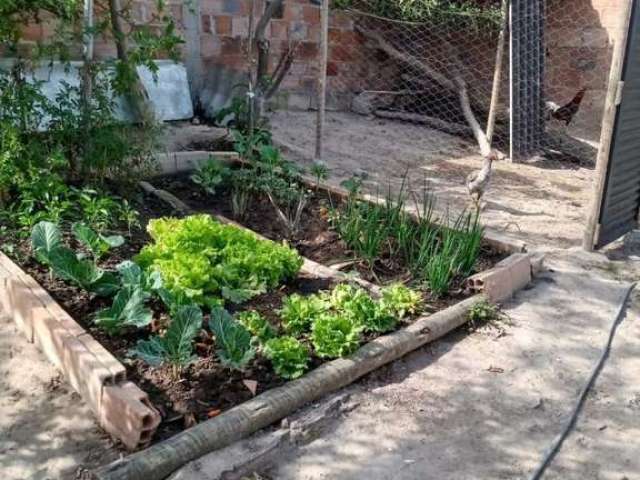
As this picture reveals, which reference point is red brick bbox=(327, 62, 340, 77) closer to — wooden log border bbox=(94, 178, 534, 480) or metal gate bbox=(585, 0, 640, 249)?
metal gate bbox=(585, 0, 640, 249)

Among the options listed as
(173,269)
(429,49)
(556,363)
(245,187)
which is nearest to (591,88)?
(429,49)

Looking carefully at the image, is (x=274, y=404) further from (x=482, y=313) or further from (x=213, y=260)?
(x=482, y=313)

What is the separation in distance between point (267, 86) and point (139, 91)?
1190 millimetres

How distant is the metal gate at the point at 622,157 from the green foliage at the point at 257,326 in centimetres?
271

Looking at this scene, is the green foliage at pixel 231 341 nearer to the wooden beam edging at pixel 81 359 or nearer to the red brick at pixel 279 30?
Answer: the wooden beam edging at pixel 81 359

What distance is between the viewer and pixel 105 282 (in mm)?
3234

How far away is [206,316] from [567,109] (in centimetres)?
662

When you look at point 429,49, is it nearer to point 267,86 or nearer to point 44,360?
point 267,86

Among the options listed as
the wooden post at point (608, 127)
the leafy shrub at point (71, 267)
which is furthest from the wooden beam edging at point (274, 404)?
the wooden post at point (608, 127)

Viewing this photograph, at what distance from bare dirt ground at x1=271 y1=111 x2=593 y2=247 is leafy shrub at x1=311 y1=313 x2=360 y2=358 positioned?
96.5 inches

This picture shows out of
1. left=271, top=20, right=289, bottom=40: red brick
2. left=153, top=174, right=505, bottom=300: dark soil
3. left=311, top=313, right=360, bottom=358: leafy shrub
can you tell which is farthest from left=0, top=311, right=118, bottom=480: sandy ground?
left=271, top=20, right=289, bottom=40: red brick

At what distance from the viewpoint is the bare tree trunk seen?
4.72m

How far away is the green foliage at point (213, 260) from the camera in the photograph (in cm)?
325

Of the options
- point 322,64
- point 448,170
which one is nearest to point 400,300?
point 322,64
